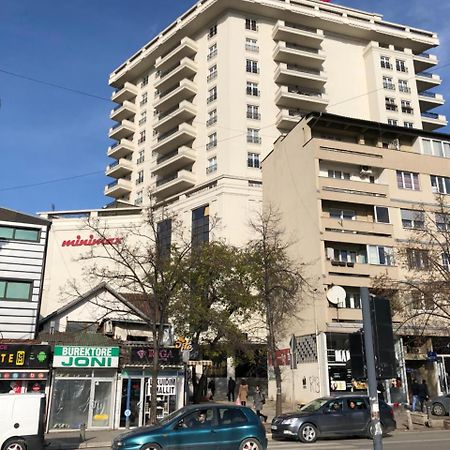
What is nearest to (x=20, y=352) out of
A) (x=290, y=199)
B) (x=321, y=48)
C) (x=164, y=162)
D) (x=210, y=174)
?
(x=290, y=199)

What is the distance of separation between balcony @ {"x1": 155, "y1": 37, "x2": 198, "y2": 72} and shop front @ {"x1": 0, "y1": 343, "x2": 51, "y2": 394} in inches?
1984

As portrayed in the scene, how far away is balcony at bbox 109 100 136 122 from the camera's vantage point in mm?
73000

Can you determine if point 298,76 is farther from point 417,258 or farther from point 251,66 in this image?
point 417,258

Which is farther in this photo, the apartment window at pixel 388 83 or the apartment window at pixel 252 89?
the apartment window at pixel 388 83

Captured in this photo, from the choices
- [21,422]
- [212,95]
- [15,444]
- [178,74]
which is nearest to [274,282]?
[21,422]

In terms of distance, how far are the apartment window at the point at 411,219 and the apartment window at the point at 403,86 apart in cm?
3381

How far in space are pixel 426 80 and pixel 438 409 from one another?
54.3 m

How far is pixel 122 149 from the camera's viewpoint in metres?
71.6

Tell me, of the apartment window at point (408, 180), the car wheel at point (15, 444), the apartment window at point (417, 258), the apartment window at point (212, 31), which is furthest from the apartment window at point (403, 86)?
the car wheel at point (15, 444)

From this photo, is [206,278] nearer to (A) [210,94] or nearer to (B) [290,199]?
(B) [290,199]

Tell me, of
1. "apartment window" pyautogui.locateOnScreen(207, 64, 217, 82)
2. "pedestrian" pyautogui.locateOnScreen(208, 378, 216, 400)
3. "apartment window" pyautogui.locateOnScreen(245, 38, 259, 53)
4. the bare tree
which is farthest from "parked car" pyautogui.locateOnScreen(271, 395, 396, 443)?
"apartment window" pyautogui.locateOnScreen(245, 38, 259, 53)

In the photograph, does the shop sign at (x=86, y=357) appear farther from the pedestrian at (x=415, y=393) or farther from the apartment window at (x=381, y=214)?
the apartment window at (x=381, y=214)

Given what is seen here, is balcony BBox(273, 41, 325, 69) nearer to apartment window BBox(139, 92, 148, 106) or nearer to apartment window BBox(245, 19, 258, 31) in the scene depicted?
apartment window BBox(245, 19, 258, 31)

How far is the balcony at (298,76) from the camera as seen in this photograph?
59122 millimetres
